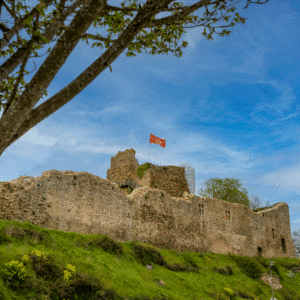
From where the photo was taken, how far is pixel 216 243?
23.1 meters

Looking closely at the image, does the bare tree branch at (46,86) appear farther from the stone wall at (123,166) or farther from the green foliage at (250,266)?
the stone wall at (123,166)

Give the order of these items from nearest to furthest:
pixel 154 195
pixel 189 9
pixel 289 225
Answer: pixel 189 9 < pixel 154 195 < pixel 289 225

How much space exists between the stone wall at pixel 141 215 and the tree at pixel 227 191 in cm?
1066

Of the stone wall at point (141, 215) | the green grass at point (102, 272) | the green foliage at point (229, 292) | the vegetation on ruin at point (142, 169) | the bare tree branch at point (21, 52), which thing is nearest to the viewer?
the bare tree branch at point (21, 52)

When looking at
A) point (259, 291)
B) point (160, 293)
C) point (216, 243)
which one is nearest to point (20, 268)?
point (160, 293)

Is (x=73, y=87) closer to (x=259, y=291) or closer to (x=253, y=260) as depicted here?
(x=259, y=291)

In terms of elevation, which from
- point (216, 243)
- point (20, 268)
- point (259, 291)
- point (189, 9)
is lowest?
point (259, 291)

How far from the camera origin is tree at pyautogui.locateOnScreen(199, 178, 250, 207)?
133ft

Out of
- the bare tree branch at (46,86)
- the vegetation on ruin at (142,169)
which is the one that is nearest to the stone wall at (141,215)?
the vegetation on ruin at (142,169)

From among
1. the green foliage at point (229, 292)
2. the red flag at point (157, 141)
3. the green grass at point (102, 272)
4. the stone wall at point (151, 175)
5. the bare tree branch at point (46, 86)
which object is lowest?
the green foliage at point (229, 292)

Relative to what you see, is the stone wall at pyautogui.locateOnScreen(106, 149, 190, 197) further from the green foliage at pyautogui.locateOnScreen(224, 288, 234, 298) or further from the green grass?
the green foliage at pyautogui.locateOnScreen(224, 288, 234, 298)

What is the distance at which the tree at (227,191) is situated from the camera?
40500mm

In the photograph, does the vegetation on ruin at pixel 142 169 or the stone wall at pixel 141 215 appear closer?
the stone wall at pixel 141 215

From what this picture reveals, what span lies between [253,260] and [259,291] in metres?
4.00
